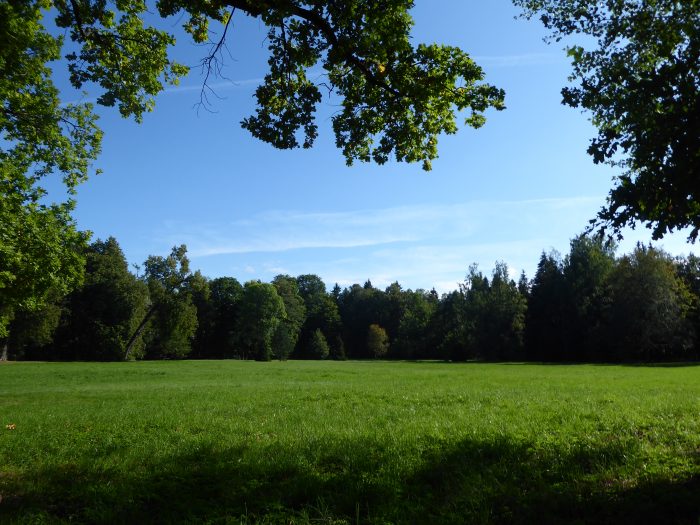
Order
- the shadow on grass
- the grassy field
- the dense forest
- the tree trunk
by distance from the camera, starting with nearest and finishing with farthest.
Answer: the shadow on grass
the grassy field
the dense forest
the tree trunk

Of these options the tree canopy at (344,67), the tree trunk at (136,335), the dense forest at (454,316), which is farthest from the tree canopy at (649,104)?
the tree trunk at (136,335)

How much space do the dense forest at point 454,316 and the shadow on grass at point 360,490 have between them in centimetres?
6219

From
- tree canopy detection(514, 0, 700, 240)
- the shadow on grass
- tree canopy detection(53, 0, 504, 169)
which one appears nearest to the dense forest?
tree canopy detection(53, 0, 504, 169)

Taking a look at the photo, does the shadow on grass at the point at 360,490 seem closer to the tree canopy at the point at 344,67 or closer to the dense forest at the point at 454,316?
the tree canopy at the point at 344,67

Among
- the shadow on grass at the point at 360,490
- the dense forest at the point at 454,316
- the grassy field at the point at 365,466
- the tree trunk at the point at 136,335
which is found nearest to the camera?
the shadow on grass at the point at 360,490

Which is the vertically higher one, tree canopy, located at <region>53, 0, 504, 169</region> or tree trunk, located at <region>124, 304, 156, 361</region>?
tree canopy, located at <region>53, 0, 504, 169</region>

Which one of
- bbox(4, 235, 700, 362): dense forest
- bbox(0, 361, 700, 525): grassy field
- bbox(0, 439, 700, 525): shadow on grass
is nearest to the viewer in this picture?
bbox(0, 439, 700, 525): shadow on grass

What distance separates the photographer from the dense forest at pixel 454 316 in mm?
64812

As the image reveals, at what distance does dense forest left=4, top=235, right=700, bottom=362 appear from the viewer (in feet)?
213

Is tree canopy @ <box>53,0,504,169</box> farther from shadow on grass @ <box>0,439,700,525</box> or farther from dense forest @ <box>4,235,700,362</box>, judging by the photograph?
dense forest @ <box>4,235,700,362</box>

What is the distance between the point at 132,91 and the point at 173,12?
492 cm

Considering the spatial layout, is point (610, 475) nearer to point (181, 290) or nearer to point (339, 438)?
point (339, 438)

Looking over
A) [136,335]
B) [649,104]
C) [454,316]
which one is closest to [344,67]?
[649,104]

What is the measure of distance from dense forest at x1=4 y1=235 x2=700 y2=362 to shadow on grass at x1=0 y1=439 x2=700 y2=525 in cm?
6219
